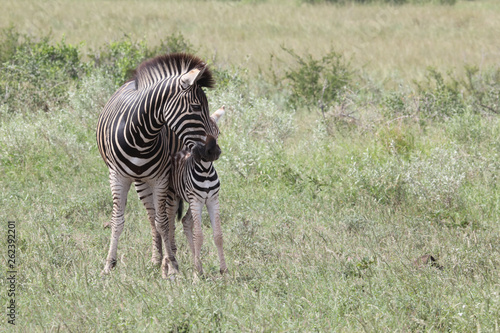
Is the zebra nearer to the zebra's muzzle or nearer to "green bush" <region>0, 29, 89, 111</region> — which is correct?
the zebra's muzzle

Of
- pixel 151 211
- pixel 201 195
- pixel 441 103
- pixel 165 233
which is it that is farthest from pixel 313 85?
pixel 201 195

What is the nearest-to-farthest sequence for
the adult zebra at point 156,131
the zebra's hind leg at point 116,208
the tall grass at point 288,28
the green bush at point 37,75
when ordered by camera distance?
the adult zebra at point 156,131 → the zebra's hind leg at point 116,208 → the green bush at point 37,75 → the tall grass at point 288,28

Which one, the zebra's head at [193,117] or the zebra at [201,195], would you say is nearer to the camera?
the zebra's head at [193,117]

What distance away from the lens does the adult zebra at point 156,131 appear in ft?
15.4

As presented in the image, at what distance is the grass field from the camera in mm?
4410

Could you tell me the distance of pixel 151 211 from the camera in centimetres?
595

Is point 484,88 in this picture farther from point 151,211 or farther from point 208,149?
point 208,149

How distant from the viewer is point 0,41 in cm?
1400

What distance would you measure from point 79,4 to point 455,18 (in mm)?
15160

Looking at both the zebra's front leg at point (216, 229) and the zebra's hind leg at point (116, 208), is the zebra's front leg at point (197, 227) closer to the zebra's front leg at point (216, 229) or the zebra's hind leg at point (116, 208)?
the zebra's front leg at point (216, 229)

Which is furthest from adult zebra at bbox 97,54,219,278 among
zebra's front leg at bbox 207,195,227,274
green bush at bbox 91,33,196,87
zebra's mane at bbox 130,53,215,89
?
green bush at bbox 91,33,196,87

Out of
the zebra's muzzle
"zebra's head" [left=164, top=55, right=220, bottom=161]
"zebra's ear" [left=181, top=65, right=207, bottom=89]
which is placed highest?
"zebra's ear" [left=181, top=65, right=207, bottom=89]

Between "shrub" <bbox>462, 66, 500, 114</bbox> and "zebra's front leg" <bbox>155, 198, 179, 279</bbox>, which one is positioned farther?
"shrub" <bbox>462, 66, 500, 114</bbox>

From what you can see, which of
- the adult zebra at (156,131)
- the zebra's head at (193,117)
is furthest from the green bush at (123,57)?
the zebra's head at (193,117)
